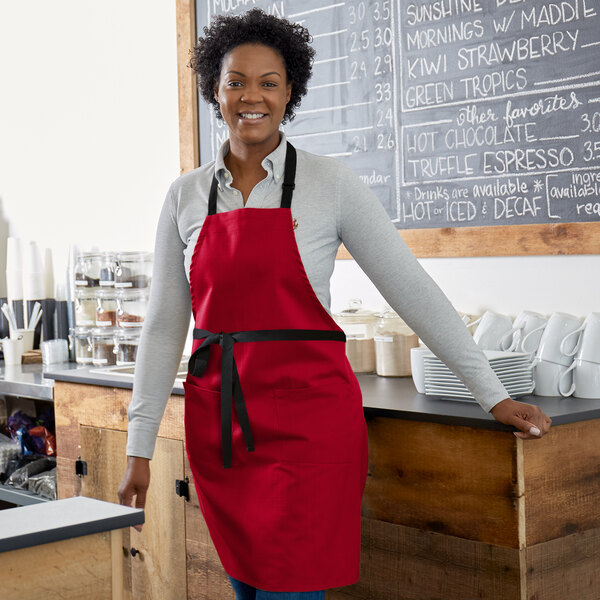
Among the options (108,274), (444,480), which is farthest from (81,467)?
(444,480)

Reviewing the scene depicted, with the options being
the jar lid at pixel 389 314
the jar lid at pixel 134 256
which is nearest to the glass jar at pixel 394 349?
the jar lid at pixel 389 314

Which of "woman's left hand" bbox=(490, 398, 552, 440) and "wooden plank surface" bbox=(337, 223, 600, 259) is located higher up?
"wooden plank surface" bbox=(337, 223, 600, 259)

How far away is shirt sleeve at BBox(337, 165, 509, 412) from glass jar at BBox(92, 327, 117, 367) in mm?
1845

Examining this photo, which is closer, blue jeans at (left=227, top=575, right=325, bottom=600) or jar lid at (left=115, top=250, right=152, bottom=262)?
blue jeans at (left=227, top=575, right=325, bottom=600)

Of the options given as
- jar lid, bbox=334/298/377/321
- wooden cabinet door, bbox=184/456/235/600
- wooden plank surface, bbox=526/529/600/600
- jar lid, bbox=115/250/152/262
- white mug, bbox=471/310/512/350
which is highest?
jar lid, bbox=115/250/152/262

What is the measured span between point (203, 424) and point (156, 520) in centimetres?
89

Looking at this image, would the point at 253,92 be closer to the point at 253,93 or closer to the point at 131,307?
the point at 253,93

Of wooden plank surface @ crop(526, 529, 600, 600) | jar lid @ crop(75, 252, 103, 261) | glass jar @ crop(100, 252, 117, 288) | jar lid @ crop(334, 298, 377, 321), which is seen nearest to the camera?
wooden plank surface @ crop(526, 529, 600, 600)

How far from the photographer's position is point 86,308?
3.57 metres

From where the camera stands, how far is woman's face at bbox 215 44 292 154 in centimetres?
180

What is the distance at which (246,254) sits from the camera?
178 centimetres

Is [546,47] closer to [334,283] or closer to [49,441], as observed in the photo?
[334,283]

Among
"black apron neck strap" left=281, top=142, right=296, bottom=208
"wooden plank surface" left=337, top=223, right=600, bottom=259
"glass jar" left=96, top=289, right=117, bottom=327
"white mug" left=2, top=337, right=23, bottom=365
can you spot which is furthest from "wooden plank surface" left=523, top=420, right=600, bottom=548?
"white mug" left=2, top=337, right=23, bottom=365

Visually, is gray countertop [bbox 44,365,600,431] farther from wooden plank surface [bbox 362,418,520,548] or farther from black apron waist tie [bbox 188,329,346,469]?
black apron waist tie [bbox 188,329,346,469]
